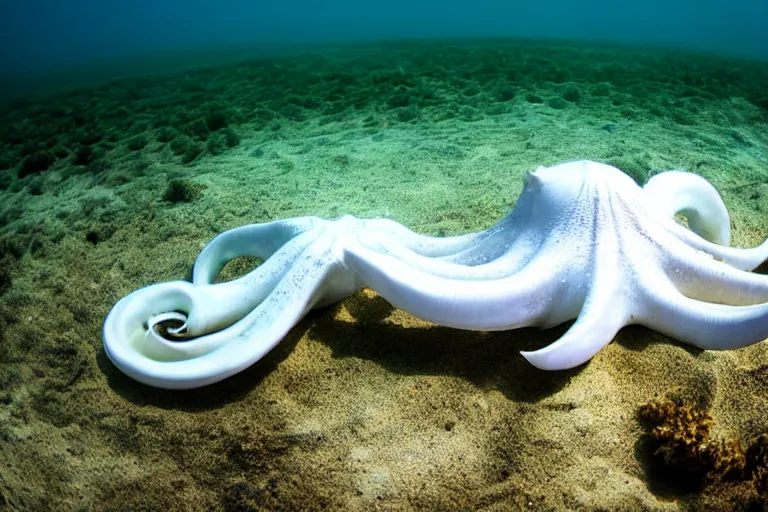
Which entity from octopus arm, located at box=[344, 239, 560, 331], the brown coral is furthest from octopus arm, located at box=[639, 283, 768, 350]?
octopus arm, located at box=[344, 239, 560, 331]

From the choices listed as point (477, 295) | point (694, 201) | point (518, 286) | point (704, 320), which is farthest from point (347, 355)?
point (694, 201)

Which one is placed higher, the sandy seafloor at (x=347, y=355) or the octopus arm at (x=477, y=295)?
the octopus arm at (x=477, y=295)

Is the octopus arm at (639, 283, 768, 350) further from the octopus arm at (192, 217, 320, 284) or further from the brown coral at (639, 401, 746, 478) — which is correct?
the octopus arm at (192, 217, 320, 284)

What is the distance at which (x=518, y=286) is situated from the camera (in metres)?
2.57

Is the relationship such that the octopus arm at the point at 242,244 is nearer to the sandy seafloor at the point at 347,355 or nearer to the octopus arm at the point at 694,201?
the sandy seafloor at the point at 347,355

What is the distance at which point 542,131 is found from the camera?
6.44 m

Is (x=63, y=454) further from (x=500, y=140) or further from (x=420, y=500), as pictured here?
(x=500, y=140)

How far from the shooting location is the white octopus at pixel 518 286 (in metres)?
2.57

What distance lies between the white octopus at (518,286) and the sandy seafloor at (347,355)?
273 millimetres

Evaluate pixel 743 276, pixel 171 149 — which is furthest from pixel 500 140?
pixel 171 149

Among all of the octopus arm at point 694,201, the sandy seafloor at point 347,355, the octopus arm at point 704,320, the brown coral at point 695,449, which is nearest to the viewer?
the brown coral at point 695,449

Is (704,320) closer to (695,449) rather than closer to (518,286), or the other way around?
(695,449)

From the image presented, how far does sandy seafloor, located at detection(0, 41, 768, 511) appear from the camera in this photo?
2363 millimetres

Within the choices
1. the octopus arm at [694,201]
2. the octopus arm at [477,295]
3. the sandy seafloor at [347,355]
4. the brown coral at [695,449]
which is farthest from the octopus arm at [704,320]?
the octopus arm at [694,201]
